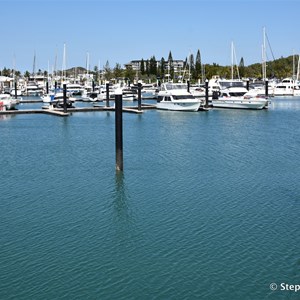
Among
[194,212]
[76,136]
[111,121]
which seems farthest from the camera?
[111,121]

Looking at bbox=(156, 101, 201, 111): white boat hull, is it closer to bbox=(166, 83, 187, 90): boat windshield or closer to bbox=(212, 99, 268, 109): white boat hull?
bbox=(166, 83, 187, 90): boat windshield

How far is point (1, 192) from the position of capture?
870 inches

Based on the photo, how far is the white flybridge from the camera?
6347 centimetres

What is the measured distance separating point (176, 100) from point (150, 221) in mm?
46948

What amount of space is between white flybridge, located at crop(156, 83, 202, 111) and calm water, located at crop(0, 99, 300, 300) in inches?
1077

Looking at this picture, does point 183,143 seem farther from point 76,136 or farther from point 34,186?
point 34,186

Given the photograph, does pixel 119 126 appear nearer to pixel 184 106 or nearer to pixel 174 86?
pixel 184 106

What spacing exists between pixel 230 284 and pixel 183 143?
80.4ft

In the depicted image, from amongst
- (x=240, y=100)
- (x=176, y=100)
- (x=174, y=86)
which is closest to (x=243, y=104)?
(x=240, y=100)

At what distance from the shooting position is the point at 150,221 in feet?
59.1

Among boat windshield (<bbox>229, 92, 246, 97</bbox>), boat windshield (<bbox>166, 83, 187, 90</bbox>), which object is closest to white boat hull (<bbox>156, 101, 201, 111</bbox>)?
boat windshield (<bbox>166, 83, 187, 90</bbox>)

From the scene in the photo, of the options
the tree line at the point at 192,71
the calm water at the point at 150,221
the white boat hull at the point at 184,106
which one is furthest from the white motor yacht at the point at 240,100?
the tree line at the point at 192,71

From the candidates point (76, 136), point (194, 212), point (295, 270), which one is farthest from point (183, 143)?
point (295, 270)

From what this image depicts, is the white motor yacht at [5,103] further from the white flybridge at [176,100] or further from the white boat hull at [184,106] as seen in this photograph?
the white boat hull at [184,106]
